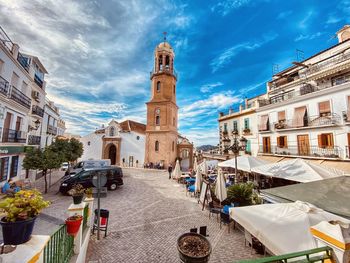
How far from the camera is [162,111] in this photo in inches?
1155

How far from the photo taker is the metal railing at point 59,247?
2920 millimetres

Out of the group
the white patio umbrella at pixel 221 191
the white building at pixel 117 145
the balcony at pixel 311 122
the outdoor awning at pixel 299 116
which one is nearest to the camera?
the white patio umbrella at pixel 221 191

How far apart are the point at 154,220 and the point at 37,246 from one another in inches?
261

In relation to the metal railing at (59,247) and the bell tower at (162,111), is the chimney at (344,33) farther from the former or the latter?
the metal railing at (59,247)

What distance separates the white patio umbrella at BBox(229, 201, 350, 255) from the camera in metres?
3.29

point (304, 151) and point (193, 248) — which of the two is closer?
point (193, 248)

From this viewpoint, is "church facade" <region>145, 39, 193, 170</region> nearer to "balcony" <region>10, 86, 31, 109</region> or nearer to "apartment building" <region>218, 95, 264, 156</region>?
"apartment building" <region>218, 95, 264, 156</region>

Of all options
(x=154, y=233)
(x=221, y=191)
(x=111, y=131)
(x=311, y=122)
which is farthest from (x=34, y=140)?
(x=311, y=122)

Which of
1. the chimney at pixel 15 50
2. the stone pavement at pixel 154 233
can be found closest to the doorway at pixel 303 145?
the stone pavement at pixel 154 233

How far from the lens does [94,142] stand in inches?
1310

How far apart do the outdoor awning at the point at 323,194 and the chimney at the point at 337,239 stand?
7.83ft

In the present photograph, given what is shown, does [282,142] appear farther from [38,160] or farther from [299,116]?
[38,160]

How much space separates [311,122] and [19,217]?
63.9 feet

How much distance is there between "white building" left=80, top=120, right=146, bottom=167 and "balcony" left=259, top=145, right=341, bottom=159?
21.3 metres
